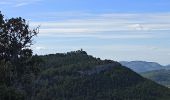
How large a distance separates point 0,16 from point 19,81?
30.0 ft

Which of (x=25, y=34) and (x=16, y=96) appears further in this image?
(x=25, y=34)

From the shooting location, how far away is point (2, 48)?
6028 centimetres

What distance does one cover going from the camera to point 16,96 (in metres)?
49.7

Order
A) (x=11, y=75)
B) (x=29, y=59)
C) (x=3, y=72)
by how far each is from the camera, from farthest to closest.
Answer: (x=29, y=59)
(x=11, y=75)
(x=3, y=72)

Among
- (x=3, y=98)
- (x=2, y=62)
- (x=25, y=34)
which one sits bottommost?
(x=3, y=98)

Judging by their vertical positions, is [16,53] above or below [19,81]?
above

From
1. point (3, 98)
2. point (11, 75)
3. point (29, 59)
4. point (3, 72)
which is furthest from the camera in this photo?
point (29, 59)

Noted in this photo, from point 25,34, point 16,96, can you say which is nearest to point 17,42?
point 25,34

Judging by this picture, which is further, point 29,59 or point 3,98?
point 29,59

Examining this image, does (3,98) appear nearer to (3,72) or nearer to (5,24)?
(3,72)

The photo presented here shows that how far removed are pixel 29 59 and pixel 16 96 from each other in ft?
44.8

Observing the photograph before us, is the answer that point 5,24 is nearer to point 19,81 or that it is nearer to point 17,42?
point 17,42

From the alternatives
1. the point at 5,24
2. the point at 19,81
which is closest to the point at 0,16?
the point at 5,24

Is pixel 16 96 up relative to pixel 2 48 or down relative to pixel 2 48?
down
